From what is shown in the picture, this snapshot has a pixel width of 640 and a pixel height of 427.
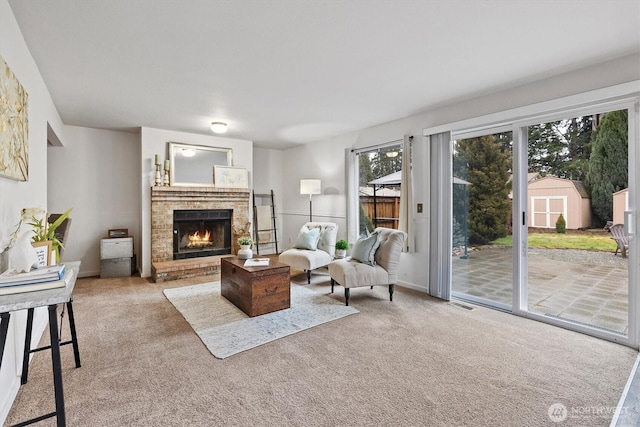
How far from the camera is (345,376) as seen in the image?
2.12 metres

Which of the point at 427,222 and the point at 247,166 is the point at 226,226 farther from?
the point at 427,222

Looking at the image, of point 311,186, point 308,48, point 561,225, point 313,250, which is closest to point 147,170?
point 311,186

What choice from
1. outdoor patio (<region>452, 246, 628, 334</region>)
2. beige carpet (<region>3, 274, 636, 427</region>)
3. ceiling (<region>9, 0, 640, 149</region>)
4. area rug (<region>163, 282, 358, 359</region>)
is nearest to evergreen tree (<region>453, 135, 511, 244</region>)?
outdoor patio (<region>452, 246, 628, 334</region>)

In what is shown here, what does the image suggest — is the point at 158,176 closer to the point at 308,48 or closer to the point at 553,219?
the point at 308,48

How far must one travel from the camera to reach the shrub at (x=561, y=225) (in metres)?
3.15

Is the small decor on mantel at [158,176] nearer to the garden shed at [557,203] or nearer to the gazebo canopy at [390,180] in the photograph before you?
the gazebo canopy at [390,180]

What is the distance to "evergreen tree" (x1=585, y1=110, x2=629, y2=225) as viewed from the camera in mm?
2703

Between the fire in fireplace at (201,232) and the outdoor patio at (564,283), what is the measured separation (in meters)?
4.14

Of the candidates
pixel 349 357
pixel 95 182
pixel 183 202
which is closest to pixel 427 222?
pixel 349 357

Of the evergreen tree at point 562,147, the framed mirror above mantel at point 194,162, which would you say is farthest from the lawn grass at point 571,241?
the framed mirror above mantel at point 194,162

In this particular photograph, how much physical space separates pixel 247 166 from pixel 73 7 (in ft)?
13.3

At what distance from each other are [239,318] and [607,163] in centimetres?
380

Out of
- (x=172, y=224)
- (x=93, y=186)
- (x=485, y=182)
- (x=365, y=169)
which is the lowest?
(x=172, y=224)

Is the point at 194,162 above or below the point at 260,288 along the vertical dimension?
above
